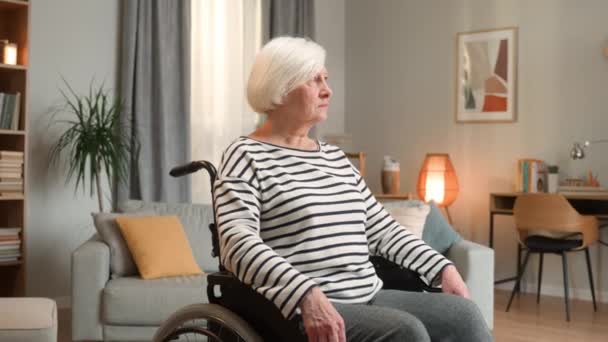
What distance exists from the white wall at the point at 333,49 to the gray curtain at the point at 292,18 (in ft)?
0.79

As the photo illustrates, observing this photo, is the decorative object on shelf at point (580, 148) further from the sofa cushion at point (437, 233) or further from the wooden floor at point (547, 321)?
the sofa cushion at point (437, 233)

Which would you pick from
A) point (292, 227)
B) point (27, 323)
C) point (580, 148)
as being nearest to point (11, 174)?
point (27, 323)

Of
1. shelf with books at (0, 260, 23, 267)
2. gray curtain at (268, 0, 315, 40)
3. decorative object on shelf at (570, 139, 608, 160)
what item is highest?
gray curtain at (268, 0, 315, 40)

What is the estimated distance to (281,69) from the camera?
2.03 m

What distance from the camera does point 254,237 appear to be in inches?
72.2

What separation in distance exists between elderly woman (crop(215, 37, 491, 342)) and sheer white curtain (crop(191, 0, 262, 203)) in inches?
155

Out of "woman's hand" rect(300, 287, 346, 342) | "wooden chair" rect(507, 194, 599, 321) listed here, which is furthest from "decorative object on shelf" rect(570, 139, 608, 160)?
"woman's hand" rect(300, 287, 346, 342)

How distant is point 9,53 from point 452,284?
335cm

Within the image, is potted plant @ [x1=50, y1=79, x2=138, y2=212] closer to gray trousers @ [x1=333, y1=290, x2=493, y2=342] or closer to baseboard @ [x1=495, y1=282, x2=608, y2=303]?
baseboard @ [x1=495, y1=282, x2=608, y2=303]

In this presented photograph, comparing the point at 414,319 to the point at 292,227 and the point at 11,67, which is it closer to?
the point at 292,227

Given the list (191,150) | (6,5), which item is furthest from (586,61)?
(6,5)

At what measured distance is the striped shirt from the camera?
5.95 ft

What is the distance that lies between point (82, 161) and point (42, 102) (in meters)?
0.50

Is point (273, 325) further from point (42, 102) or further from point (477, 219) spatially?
point (477, 219)
